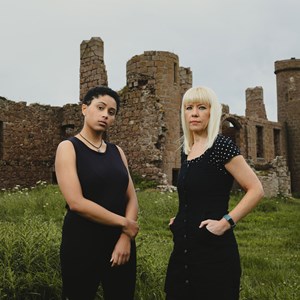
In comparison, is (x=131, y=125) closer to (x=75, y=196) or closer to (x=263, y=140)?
(x=263, y=140)

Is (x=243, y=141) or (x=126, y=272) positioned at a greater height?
(x=243, y=141)

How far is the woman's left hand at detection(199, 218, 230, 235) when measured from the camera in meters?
2.61

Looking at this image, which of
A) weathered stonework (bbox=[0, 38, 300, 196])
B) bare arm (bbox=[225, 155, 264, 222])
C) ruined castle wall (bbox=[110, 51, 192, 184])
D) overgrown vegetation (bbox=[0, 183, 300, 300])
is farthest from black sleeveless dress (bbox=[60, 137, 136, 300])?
ruined castle wall (bbox=[110, 51, 192, 184])

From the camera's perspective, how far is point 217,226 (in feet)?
8.56

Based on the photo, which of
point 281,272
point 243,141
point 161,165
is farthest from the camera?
point 243,141

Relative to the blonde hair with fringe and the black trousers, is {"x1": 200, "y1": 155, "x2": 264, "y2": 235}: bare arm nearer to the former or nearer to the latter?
the blonde hair with fringe

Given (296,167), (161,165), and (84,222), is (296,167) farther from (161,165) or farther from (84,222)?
(84,222)

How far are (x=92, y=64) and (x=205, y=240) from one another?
16.0 meters

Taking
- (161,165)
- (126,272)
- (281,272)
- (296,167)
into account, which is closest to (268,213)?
(161,165)

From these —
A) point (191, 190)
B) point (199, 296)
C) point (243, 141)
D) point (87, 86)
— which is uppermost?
point (87, 86)

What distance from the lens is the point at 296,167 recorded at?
88.7ft

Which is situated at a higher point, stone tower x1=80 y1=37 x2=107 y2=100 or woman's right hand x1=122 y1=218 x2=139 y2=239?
stone tower x1=80 y1=37 x2=107 y2=100

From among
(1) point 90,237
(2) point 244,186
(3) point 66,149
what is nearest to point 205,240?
(2) point 244,186

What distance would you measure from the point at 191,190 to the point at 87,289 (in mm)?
960
